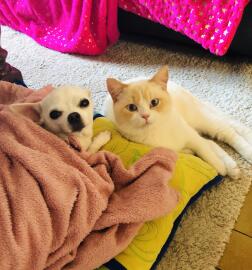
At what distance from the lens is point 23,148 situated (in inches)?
32.9

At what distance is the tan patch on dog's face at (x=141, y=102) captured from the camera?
1.04m

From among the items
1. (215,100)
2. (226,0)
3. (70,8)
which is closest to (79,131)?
(215,100)

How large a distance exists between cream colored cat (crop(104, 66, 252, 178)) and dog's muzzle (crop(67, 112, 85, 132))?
16 cm

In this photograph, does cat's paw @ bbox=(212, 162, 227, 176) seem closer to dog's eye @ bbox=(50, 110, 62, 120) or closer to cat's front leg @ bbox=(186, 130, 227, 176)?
cat's front leg @ bbox=(186, 130, 227, 176)

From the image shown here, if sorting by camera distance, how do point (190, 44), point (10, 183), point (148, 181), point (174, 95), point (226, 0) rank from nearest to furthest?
point (10, 183)
point (148, 181)
point (174, 95)
point (226, 0)
point (190, 44)

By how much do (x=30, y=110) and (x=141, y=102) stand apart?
328mm

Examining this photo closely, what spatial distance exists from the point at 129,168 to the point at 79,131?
18 centimetres

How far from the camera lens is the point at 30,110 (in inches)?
39.3

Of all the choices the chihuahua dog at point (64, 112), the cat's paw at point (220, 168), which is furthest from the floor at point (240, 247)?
the chihuahua dog at point (64, 112)

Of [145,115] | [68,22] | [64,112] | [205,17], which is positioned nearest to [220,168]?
[145,115]

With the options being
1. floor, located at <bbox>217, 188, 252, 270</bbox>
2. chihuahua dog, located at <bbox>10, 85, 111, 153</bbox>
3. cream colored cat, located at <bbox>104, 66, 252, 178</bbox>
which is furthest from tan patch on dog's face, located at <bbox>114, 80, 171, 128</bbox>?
floor, located at <bbox>217, 188, 252, 270</bbox>

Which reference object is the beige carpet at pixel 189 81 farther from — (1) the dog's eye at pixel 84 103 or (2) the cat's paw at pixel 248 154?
(1) the dog's eye at pixel 84 103

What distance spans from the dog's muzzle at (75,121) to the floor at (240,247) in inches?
21.7

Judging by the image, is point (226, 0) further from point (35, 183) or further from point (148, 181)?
point (35, 183)
